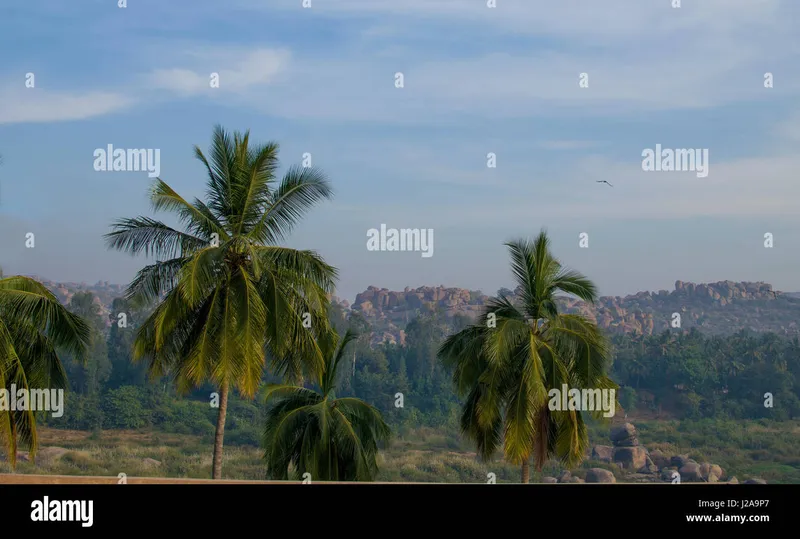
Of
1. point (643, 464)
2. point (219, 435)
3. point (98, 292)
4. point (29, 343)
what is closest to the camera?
point (29, 343)

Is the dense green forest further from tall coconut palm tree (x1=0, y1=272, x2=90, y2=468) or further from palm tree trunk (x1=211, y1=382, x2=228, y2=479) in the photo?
tall coconut palm tree (x1=0, y1=272, x2=90, y2=468)

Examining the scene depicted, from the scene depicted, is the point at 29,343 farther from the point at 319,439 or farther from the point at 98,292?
the point at 98,292

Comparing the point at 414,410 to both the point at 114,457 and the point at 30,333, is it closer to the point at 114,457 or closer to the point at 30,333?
the point at 114,457

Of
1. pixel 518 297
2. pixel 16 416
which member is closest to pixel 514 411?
pixel 518 297
